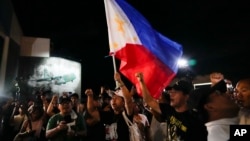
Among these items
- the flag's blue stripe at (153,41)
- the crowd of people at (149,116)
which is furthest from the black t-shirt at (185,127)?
the flag's blue stripe at (153,41)

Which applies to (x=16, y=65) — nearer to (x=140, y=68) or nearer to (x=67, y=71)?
(x=67, y=71)

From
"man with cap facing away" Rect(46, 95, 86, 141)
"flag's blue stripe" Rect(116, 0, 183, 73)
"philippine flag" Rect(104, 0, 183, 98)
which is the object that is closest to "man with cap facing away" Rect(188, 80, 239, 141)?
"philippine flag" Rect(104, 0, 183, 98)

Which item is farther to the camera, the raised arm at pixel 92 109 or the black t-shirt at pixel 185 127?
the raised arm at pixel 92 109

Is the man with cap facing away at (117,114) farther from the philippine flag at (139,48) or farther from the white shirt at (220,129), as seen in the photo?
the white shirt at (220,129)

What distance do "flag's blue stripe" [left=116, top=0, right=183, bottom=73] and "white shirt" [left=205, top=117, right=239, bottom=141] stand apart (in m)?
3.07

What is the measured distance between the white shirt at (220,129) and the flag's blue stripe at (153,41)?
10.1 ft

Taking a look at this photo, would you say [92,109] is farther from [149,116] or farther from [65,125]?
[149,116]

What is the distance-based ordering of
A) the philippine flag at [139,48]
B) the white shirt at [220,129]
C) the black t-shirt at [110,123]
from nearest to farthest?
the white shirt at [220,129] → the philippine flag at [139,48] → the black t-shirt at [110,123]

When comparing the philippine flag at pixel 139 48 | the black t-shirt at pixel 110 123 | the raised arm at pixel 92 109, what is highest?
the philippine flag at pixel 139 48

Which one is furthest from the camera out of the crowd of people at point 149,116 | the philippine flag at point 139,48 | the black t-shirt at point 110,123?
the black t-shirt at point 110,123

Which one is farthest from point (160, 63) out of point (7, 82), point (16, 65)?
point (16, 65)

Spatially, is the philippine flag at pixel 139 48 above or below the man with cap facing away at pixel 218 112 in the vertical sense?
above

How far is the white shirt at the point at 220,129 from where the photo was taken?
2.56 metres

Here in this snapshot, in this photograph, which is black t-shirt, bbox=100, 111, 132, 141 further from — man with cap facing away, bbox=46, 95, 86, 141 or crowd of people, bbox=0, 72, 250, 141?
man with cap facing away, bbox=46, 95, 86, 141
